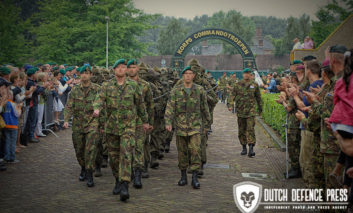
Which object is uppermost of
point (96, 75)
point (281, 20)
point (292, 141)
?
point (281, 20)

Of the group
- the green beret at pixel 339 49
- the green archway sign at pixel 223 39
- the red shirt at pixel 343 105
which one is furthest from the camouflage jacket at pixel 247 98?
the green archway sign at pixel 223 39

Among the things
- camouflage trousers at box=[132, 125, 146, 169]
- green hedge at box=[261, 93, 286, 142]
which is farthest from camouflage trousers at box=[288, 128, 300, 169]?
green hedge at box=[261, 93, 286, 142]

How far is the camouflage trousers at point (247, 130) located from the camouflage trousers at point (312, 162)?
382 centimetres

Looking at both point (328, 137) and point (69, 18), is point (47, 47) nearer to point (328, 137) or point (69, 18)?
point (69, 18)

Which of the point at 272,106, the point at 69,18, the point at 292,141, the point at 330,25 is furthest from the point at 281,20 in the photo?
the point at 292,141

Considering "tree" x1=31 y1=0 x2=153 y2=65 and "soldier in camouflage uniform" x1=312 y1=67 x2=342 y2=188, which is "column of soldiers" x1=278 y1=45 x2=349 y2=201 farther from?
"tree" x1=31 y1=0 x2=153 y2=65

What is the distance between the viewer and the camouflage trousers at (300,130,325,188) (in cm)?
525

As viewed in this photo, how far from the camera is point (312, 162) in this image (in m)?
5.38

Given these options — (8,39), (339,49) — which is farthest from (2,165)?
(8,39)

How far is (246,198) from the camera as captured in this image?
229 inches

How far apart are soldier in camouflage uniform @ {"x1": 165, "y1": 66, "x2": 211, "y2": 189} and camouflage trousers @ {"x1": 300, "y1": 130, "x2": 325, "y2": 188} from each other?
6.36 feet

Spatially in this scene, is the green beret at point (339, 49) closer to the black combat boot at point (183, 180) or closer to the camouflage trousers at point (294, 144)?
the camouflage trousers at point (294, 144)

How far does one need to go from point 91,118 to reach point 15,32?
2660 centimetres

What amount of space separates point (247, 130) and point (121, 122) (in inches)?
192
